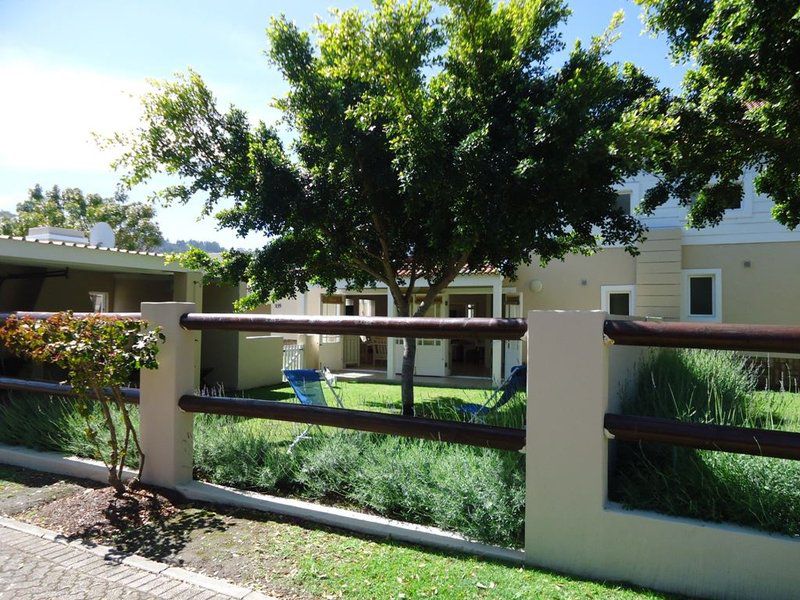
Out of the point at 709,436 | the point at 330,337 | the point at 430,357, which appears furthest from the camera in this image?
the point at 330,337

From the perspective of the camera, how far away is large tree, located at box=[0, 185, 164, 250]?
113ft

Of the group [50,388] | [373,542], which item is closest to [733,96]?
[373,542]

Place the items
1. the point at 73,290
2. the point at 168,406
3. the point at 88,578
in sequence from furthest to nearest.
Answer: the point at 73,290 → the point at 168,406 → the point at 88,578

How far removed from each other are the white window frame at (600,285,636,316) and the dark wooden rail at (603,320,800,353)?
40.1 feet

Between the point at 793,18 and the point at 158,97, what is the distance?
784 centimetres

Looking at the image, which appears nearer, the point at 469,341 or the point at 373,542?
the point at 373,542

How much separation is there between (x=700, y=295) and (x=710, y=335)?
13.1m

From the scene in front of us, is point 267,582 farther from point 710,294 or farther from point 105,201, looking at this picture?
point 105,201

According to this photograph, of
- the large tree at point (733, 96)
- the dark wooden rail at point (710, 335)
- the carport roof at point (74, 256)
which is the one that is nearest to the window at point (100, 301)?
the carport roof at point (74, 256)

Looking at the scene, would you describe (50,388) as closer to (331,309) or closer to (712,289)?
(712,289)

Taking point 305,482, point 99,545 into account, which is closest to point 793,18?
point 305,482

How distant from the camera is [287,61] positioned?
25.3 feet

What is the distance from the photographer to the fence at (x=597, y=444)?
2822 millimetres

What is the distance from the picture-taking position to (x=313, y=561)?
333 cm
